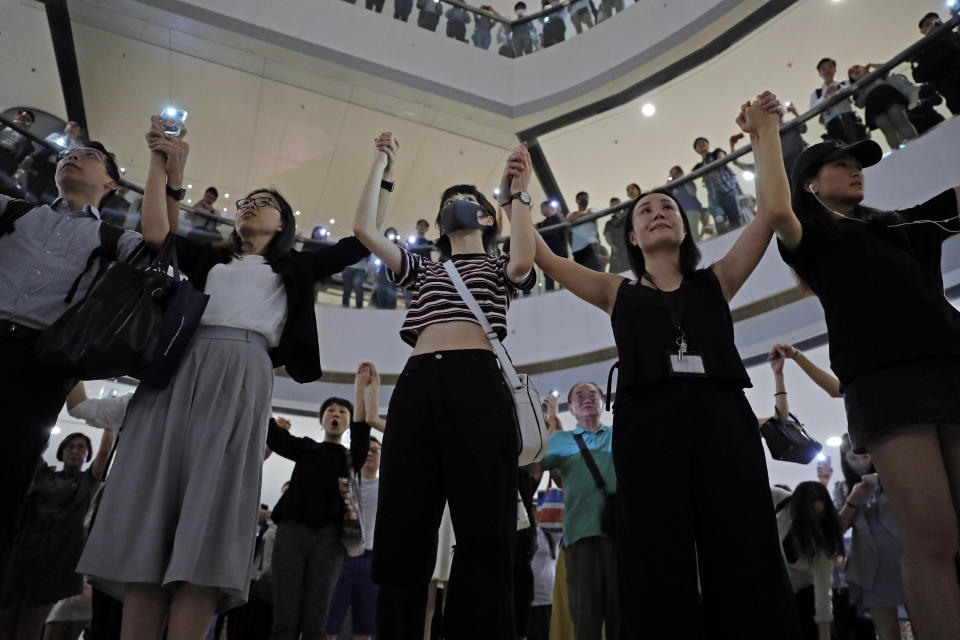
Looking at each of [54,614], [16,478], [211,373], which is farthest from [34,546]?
[211,373]

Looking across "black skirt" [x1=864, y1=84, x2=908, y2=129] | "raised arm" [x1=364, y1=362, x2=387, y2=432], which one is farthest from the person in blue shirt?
"black skirt" [x1=864, y1=84, x2=908, y2=129]

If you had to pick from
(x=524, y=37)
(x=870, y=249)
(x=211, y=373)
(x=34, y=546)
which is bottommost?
(x=34, y=546)

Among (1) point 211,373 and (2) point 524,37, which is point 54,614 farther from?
(2) point 524,37

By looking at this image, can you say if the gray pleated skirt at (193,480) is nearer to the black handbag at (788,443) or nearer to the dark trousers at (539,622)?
the black handbag at (788,443)

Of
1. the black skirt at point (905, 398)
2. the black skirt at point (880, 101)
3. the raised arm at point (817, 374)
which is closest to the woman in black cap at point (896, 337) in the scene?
the black skirt at point (905, 398)

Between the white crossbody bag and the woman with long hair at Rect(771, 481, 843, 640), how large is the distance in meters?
3.27

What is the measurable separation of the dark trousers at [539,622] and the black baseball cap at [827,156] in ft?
12.7

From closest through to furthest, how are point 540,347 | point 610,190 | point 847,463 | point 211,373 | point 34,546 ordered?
point 211,373, point 34,546, point 847,463, point 540,347, point 610,190

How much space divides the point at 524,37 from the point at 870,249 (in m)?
12.2

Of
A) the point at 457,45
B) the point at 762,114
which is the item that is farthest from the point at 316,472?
the point at 457,45

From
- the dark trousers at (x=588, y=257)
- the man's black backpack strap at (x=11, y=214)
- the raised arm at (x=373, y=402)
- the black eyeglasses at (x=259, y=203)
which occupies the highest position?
the dark trousers at (x=588, y=257)

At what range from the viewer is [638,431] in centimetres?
170

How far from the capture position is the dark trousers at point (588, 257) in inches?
321

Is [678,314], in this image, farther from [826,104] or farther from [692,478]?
[826,104]
